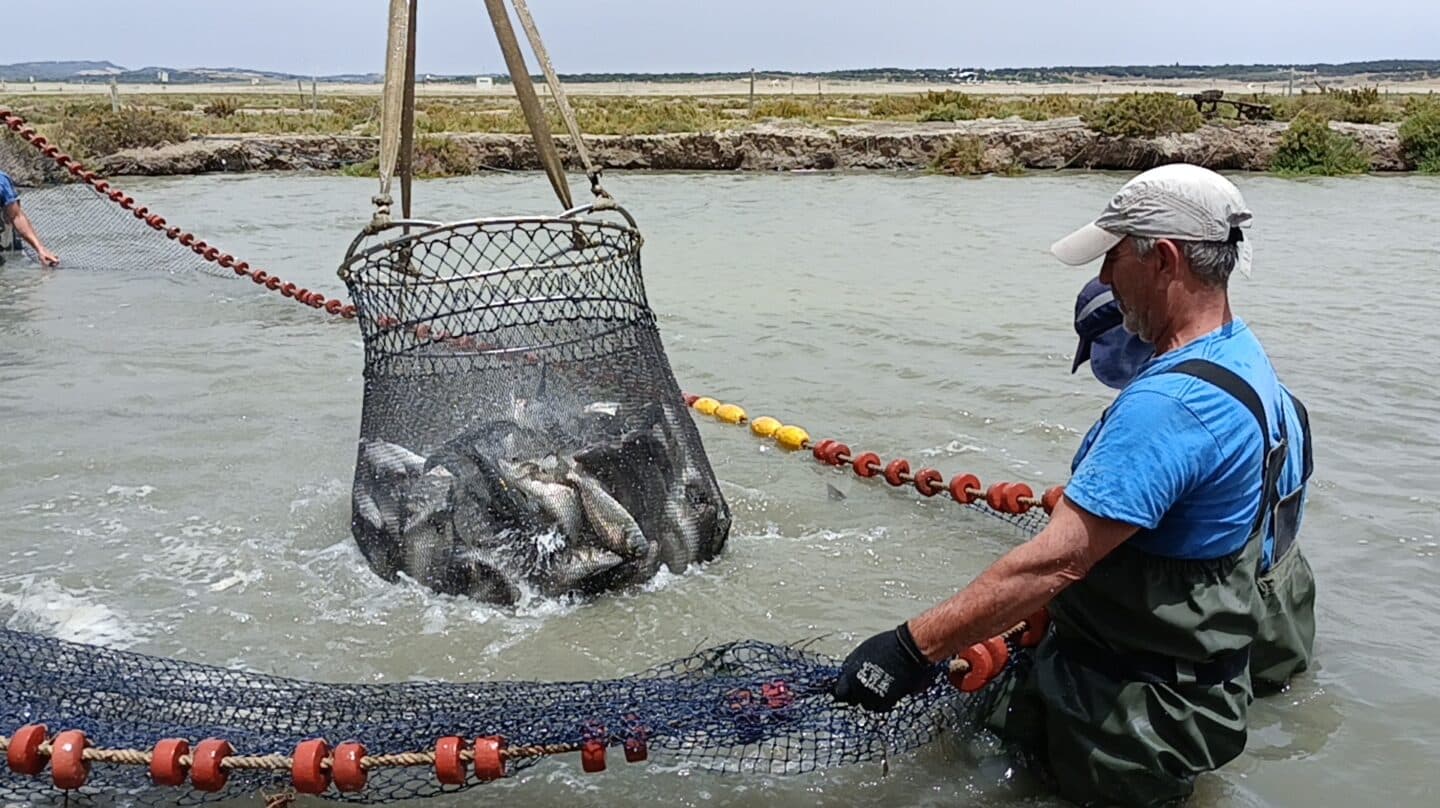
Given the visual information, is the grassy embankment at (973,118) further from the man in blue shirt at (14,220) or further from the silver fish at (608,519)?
the silver fish at (608,519)

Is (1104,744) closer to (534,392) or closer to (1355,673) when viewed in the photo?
(1355,673)

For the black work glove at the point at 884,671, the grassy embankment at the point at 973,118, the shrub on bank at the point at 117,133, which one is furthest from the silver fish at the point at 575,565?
the shrub on bank at the point at 117,133

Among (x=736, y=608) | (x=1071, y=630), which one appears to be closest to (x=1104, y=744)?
Answer: (x=1071, y=630)

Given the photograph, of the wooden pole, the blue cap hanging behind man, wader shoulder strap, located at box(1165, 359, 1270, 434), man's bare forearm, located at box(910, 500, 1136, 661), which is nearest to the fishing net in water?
man's bare forearm, located at box(910, 500, 1136, 661)

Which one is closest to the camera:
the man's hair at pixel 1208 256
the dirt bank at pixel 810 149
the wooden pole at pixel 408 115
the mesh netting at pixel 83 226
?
the man's hair at pixel 1208 256

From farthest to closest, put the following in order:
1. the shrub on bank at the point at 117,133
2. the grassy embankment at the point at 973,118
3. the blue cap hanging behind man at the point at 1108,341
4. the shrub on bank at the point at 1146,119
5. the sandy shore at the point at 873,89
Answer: the sandy shore at the point at 873,89
the shrub on bank at the point at 117,133
the shrub on bank at the point at 1146,119
the grassy embankment at the point at 973,118
the blue cap hanging behind man at the point at 1108,341

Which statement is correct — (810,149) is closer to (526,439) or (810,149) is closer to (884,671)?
(526,439)

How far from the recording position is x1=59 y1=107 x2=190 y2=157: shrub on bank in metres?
24.4

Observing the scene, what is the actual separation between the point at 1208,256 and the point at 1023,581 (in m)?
0.86

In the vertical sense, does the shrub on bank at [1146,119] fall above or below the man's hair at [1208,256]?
above

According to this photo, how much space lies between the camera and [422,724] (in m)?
3.17

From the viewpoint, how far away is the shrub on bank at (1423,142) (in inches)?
875

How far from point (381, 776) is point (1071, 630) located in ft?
6.05

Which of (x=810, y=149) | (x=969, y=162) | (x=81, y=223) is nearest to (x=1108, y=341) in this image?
(x=81, y=223)
